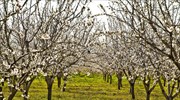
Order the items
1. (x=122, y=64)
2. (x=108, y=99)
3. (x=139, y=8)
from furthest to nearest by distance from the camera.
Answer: (x=108, y=99)
(x=122, y=64)
(x=139, y=8)

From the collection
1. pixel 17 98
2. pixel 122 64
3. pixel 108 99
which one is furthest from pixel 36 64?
pixel 108 99

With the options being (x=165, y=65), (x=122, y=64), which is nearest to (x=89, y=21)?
(x=165, y=65)

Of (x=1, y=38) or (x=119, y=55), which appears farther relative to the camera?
(x=119, y=55)

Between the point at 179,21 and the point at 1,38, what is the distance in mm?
6313

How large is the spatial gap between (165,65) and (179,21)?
2891mm

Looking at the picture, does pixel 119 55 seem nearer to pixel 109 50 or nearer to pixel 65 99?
pixel 65 99

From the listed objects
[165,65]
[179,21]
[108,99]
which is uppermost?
[179,21]

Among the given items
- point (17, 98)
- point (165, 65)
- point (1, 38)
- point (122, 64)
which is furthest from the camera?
point (17, 98)

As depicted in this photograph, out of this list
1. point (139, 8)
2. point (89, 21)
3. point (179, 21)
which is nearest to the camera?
point (89, 21)

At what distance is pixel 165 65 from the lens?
14.9m

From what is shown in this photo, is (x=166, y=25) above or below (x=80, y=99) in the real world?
above

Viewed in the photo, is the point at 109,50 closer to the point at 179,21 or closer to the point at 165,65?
the point at 165,65

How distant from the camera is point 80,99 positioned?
81.4 ft

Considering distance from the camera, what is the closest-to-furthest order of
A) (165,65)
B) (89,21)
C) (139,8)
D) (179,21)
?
(89,21)
(139,8)
(179,21)
(165,65)
